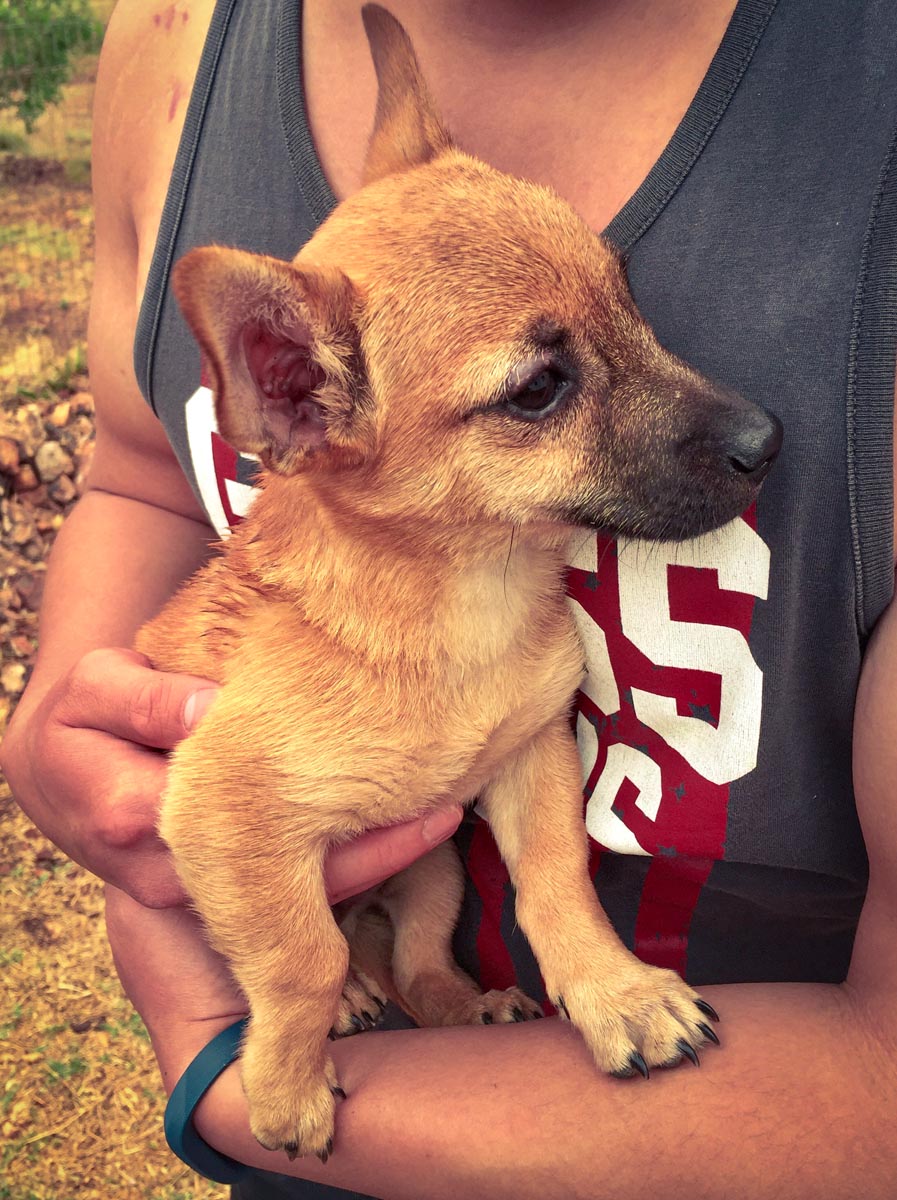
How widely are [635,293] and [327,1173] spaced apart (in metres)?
1.58

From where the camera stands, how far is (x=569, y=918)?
77.9 inches

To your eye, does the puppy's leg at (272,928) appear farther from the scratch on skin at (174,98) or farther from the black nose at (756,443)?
the scratch on skin at (174,98)

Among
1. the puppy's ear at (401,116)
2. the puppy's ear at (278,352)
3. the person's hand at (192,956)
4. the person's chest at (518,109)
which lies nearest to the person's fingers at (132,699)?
the person's hand at (192,956)

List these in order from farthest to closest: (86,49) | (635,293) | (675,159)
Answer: (86,49), (635,293), (675,159)

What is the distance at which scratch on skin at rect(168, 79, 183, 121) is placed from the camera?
2.26 metres

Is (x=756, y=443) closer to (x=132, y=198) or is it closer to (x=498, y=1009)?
(x=498, y=1009)

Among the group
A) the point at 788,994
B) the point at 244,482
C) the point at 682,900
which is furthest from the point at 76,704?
the point at 788,994

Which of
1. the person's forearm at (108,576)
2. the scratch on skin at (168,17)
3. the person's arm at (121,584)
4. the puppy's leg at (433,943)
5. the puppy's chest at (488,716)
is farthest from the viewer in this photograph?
the person's forearm at (108,576)

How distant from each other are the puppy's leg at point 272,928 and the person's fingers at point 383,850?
0.05 meters

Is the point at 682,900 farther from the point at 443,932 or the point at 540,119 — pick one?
the point at 540,119

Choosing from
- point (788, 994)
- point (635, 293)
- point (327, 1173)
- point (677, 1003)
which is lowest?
point (327, 1173)

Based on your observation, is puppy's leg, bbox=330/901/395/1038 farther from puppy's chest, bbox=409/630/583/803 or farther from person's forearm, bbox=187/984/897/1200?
puppy's chest, bbox=409/630/583/803

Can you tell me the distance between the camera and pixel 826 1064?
5.04 feet

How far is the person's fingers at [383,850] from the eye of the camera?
1.92 meters
